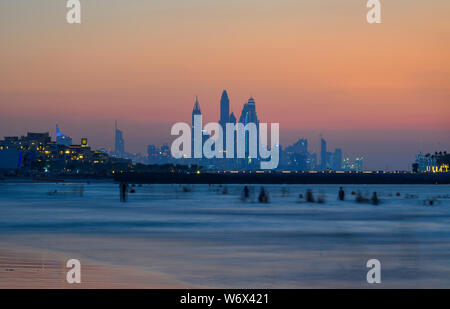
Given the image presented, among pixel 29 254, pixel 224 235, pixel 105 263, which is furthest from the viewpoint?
pixel 224 235

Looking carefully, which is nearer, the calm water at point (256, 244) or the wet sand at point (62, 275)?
the wet sand at point (62, 275)

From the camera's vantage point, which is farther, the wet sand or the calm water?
the calm water

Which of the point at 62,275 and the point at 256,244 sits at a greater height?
the point at 62,275

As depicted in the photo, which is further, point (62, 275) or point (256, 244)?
point (256, 244)

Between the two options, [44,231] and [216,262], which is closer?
[216,262]

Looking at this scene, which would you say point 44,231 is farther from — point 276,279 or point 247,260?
point 276,279
